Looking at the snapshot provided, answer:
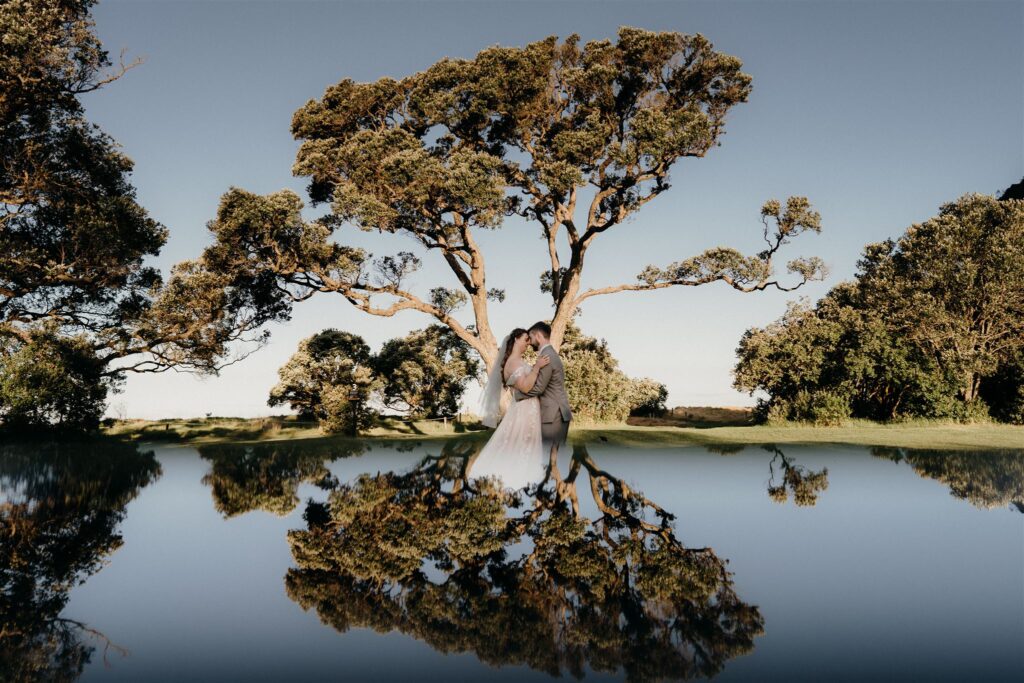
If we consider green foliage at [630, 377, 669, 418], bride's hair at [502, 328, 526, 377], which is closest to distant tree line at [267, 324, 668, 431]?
green foliage at [630, 377, 669, 418]

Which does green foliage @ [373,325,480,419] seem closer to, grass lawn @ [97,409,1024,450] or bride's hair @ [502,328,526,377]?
grass lawn @ [97,409,1024,450]

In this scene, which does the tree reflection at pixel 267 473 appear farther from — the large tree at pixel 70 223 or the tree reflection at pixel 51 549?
the large tree at pixel 70 223

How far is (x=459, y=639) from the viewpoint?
10.3 ft

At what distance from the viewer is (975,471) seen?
10617 millimetres

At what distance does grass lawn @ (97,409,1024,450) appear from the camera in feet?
57.7

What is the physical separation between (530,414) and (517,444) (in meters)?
0.52

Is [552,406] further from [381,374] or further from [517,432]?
[381,374]

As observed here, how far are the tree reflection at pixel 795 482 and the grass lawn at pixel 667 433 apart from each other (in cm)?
587

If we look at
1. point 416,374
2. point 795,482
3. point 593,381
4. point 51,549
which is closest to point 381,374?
point 416,374

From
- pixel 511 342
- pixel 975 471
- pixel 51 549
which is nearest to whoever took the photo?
pixel 51 549

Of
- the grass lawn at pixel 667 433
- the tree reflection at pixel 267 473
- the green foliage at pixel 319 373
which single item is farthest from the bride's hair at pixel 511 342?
the green foliage at pixel 319 373

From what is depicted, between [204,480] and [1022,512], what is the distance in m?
11.2

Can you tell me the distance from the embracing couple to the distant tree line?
15792 millimetres

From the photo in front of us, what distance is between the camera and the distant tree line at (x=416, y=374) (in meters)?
25.9
